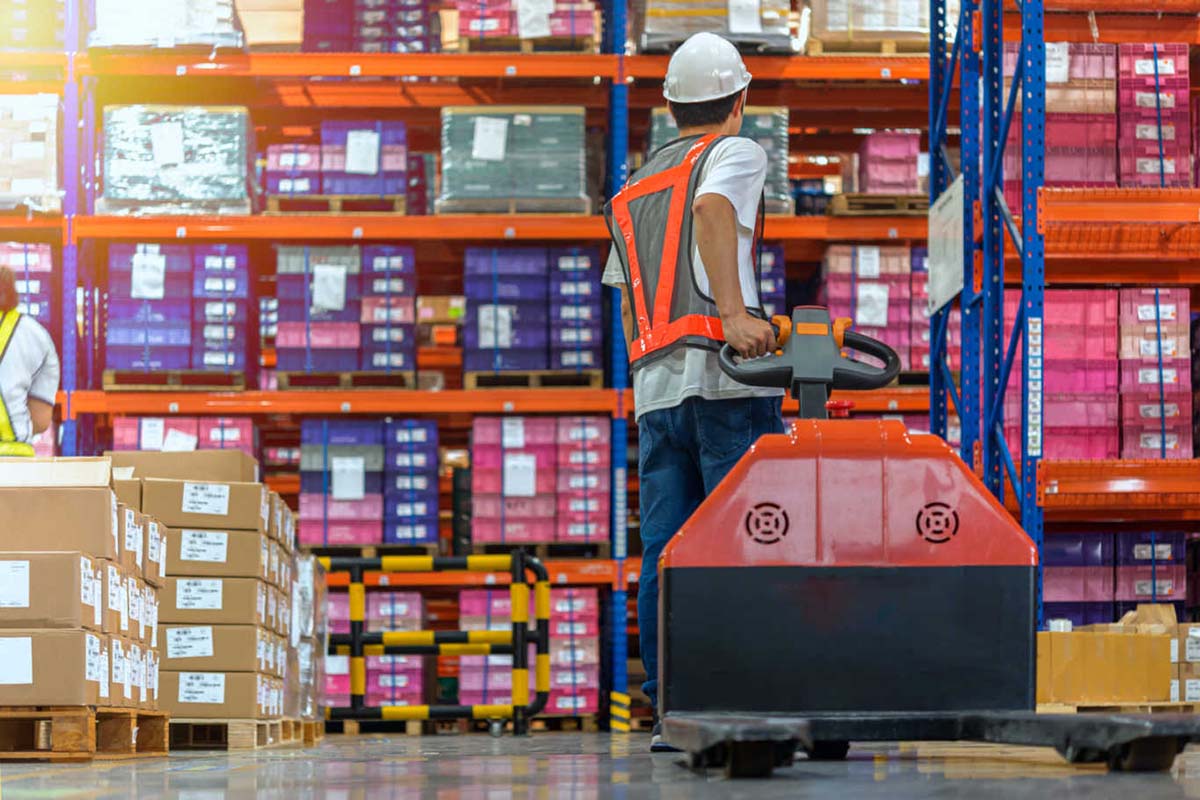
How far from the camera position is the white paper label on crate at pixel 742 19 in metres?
9.71

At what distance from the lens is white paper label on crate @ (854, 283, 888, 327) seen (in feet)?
31.6

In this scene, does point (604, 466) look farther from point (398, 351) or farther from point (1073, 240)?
point (1073, 240)

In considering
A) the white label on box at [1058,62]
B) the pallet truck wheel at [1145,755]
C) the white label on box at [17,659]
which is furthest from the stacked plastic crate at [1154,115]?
the white label on box at [17,659]

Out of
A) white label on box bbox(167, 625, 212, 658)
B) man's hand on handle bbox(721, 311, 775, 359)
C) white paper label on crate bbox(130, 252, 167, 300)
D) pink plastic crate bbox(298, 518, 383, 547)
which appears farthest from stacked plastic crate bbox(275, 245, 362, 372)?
man's hand on handle bbox(721, 311, 775, 359)

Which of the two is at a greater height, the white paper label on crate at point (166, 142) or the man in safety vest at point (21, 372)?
the white paper label on crate at point (166, 142)

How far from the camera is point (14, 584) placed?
4812mm

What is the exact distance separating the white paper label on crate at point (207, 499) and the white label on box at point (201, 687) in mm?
613

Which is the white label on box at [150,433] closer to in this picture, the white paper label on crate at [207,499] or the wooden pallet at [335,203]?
the wooden pallet at [335,203]

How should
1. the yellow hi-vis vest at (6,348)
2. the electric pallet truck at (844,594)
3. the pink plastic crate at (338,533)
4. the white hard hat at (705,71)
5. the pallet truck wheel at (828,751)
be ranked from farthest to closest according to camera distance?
the pink plastic crate at (338,533), the yellow hi-vis vest at (6,348), the white hard hat at (705,71), the pallet truck wheel at (828,751), the electric pallet truck at (844,594)

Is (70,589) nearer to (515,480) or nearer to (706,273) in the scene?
(706,273)

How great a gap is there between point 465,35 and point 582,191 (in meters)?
1.16

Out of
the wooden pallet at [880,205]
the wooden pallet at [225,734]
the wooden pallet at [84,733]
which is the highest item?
the wooden pallet at [880,205]

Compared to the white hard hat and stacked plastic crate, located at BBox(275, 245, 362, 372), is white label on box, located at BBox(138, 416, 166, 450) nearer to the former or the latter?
stacked plastic crate, located at BBox(275, 245, 362, 372)

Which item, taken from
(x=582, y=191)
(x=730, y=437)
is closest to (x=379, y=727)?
(x=582, y=191)
